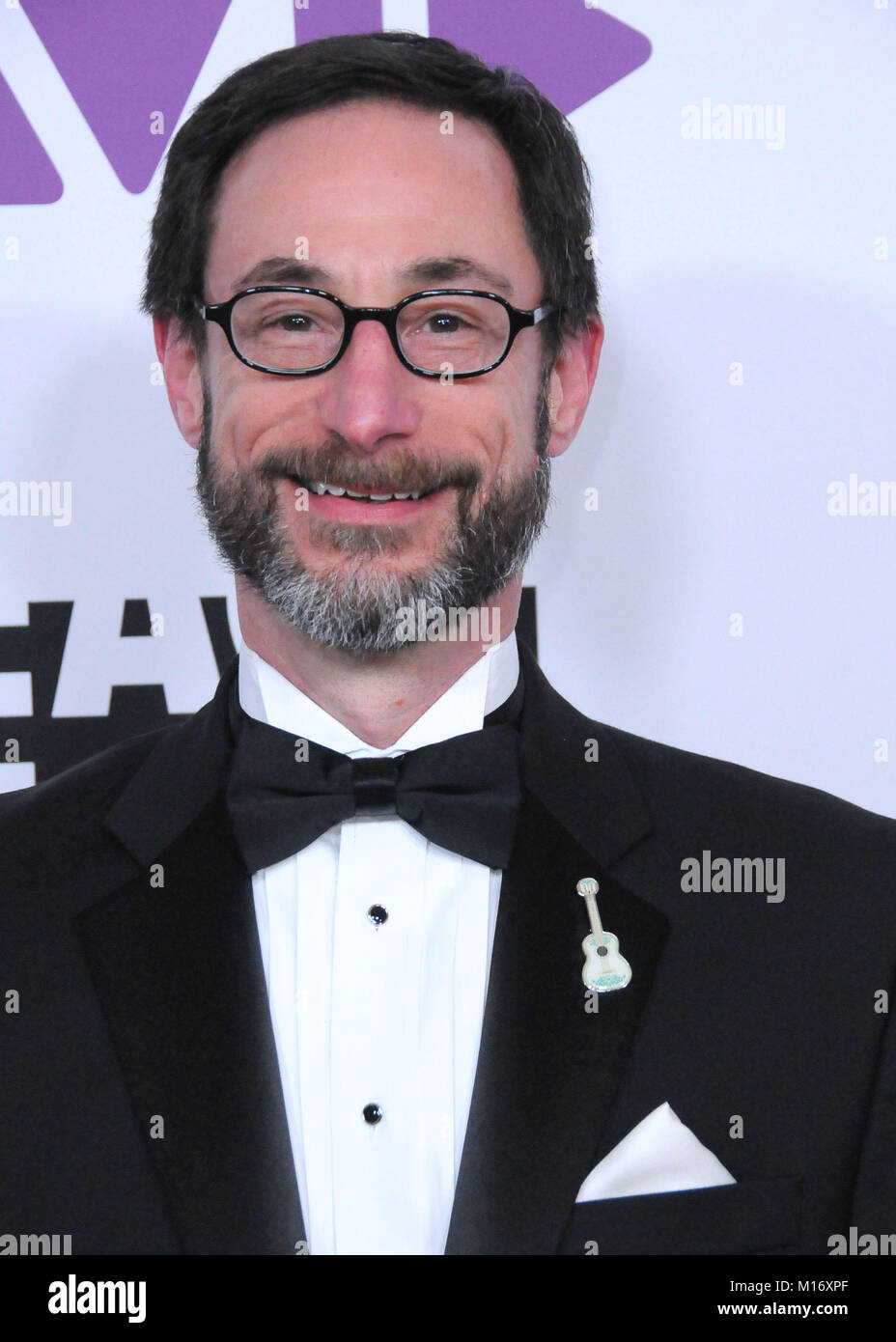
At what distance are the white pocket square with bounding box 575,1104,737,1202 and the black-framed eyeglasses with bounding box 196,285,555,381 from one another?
0.86 meters

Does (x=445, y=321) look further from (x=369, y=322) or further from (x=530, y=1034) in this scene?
(x=530, y=1034)

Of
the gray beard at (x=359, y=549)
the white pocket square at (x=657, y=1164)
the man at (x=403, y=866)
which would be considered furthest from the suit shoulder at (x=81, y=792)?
the white pocket square at (x=657, y=1164)

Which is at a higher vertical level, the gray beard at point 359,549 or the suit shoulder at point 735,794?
the gray beard at point 359,549

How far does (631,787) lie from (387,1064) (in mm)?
443

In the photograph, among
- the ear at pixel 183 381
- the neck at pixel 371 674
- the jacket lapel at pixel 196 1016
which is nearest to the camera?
the jacket lapel at pixel 196 1016

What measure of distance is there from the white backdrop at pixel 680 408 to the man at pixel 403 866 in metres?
0.35

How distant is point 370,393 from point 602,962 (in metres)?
0.67

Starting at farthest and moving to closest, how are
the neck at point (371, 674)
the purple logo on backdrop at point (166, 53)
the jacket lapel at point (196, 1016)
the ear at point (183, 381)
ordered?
1. the purple logo on backdrop at point (166, 53)
2. the ear at point (183, 381)
3. the neck at point (371, 674)
4. the jacket lapel at point (196, 1016)

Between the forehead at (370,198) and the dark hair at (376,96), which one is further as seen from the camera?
the dark hair at (376,96)

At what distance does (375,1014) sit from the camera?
1.65 m

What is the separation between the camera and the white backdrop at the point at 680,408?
2318mm

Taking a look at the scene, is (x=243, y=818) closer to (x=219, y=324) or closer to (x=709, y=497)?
(x=219, y=324)
